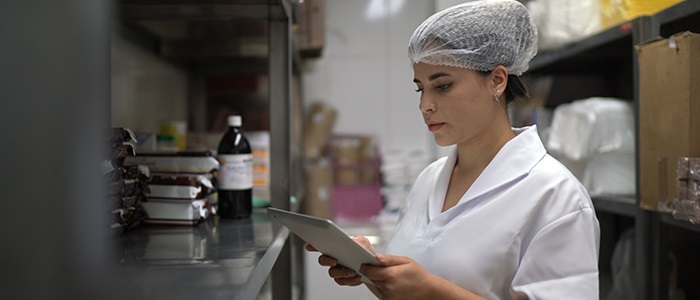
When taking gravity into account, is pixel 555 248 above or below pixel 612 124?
below

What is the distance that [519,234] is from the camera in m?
1.27

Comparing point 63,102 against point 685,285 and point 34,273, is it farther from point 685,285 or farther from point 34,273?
point 685,285

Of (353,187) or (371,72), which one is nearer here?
(353,187)

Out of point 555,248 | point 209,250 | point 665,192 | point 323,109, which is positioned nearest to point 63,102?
point 209,250

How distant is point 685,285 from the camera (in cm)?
207

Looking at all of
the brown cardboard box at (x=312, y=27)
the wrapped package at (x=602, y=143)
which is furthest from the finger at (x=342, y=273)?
the brown cardboard box at (x=312, y=27)

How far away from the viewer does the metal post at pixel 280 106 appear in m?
1.70

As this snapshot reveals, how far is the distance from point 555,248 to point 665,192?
759 mm

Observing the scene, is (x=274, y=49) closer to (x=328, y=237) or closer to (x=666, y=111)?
(x=328, y=237)

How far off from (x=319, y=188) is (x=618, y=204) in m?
1.92

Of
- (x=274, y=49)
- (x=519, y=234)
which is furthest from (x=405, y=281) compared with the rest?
(x=274, y=49)

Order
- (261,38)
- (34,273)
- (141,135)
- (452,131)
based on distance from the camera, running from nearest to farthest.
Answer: (34,273), (452,131), (141,135), (261,38)

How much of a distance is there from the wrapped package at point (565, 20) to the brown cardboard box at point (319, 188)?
61.4 inches

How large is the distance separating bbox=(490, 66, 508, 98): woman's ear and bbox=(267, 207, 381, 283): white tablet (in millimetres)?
578
